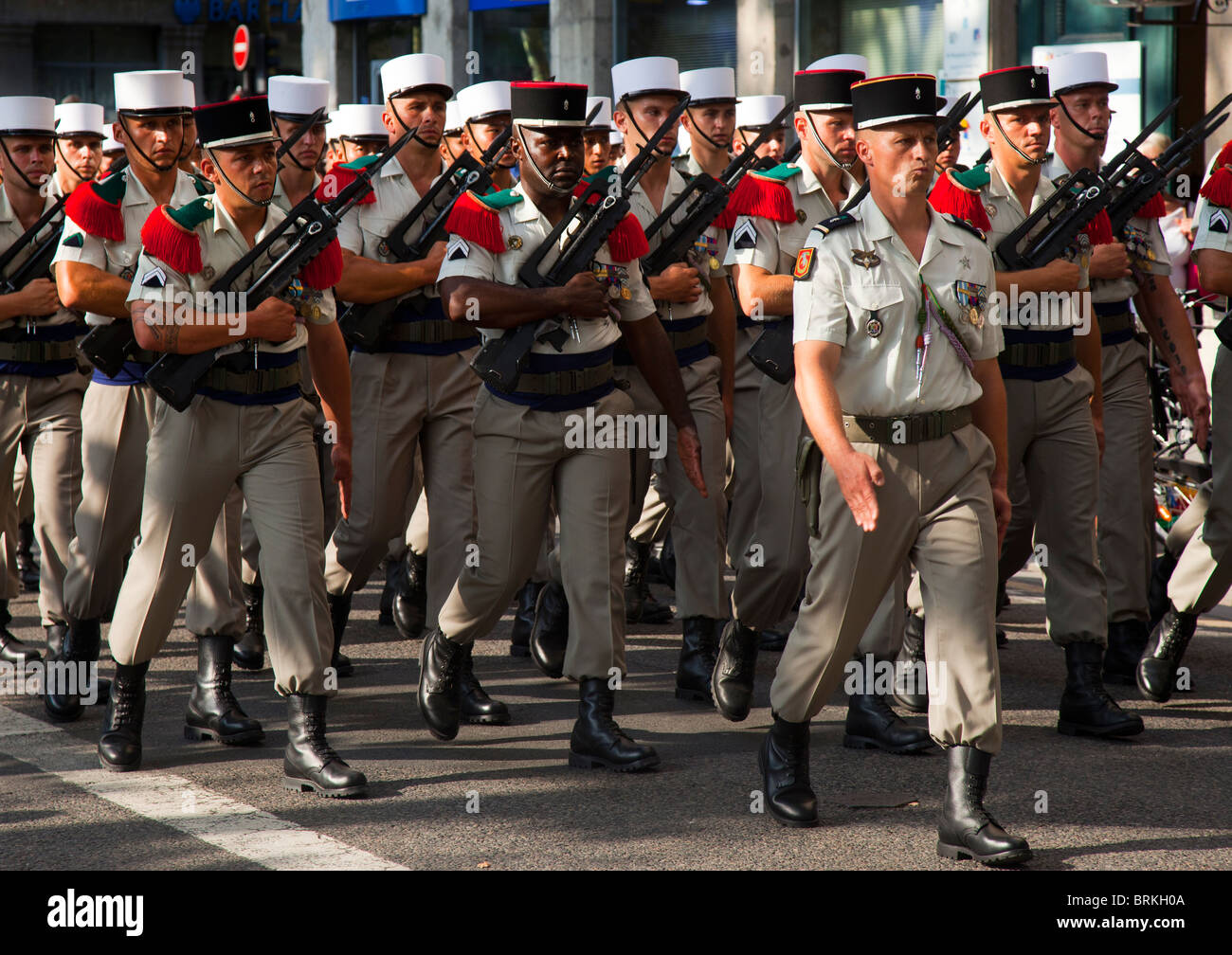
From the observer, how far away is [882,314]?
15.4 ft

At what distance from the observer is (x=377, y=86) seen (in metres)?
21.4

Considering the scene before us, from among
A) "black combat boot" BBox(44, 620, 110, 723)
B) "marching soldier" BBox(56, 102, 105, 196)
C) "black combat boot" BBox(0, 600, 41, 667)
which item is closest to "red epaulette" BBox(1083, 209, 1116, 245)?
"black combat boot" BBox(44, 620, 110, 723)

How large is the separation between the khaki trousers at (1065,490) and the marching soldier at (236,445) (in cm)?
249

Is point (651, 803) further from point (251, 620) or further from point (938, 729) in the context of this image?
point (251, 620)

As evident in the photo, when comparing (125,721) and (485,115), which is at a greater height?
(485,115)

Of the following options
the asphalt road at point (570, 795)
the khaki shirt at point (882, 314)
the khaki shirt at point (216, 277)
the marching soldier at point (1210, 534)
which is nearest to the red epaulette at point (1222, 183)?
the marching soldier at point (1210, 534)

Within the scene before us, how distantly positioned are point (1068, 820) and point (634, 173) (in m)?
2.76

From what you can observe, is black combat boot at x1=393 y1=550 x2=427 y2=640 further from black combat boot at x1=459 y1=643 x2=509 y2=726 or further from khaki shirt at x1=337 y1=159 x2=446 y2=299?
khaki shirt at x1=337 y1=159 x2=446 y2=299

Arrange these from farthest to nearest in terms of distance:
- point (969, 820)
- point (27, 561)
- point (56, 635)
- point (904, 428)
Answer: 1. point (27, 561)
2. point (56, 635)
3. point (904, 428)
4. point (969, 820)

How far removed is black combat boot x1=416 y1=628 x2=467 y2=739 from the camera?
5.92 metres

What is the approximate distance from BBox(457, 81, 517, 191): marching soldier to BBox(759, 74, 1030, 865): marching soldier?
10.8ft

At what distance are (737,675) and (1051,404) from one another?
149 centimetres

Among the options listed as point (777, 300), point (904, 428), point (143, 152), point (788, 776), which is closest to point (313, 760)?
point (788, 776)

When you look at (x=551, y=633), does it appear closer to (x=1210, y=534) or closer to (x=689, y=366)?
(x=689, y=366)
